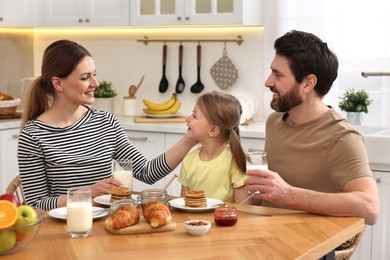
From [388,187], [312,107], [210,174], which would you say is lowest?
[388,187]

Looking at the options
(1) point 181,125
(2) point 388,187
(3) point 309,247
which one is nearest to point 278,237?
(3) point 309,247

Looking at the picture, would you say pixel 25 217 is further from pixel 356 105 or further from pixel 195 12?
pixel 195 12

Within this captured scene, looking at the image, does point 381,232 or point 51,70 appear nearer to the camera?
point 51,70

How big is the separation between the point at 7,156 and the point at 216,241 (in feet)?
9.02

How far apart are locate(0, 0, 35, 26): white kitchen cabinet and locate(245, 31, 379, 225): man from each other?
2567 mm

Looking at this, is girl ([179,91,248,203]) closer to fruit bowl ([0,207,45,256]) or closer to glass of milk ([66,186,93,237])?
glass of milk ([66,186,93,237])

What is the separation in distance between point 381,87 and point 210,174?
6.23 ft

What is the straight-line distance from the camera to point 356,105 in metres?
4.23

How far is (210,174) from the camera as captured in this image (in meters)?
2.82

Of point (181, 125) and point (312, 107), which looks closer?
point (312, 107)

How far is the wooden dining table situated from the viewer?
2.01 metres

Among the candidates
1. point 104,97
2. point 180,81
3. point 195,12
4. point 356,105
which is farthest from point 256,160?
point 104,97

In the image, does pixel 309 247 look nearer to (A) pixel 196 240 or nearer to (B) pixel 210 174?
(A) pixel 196 240

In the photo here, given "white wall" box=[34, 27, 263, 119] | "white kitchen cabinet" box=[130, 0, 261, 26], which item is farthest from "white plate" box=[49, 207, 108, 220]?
"white wall" box=[34, 27, 263, 119]
